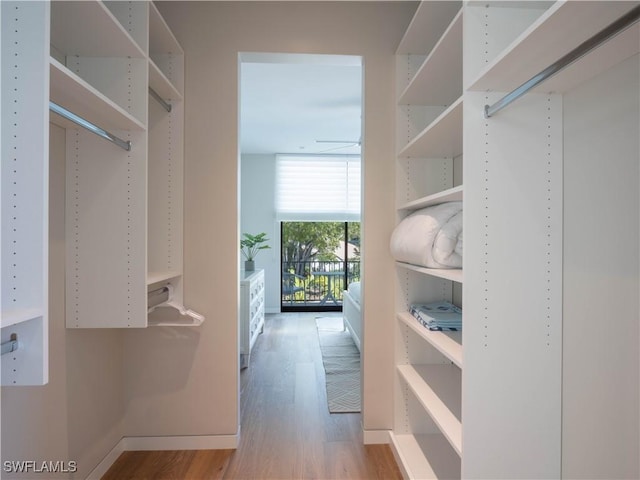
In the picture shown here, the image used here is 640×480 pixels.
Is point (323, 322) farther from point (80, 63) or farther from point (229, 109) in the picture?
point (80, 63)

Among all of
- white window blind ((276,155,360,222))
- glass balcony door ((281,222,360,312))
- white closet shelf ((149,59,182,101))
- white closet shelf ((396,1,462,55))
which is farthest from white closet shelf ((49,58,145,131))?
glass balcony door ((281,222,360,312))

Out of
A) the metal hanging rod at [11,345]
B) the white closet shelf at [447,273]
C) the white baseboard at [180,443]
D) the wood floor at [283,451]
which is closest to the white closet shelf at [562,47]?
the white closet shelf at [447,273]

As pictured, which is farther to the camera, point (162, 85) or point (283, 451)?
point (283, 451)

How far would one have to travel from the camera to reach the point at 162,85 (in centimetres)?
186

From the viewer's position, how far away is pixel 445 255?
1499 mm

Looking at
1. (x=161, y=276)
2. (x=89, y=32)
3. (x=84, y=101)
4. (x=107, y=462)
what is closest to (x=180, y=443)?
(x=107, y=462)

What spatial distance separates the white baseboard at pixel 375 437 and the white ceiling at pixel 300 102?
87.7 inches

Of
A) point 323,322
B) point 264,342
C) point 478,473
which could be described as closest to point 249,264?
point 264,342

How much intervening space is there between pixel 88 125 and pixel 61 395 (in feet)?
3.80

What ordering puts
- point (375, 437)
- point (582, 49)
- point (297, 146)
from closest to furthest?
point (582, 49)
point (375, 437)
point (297, 146)

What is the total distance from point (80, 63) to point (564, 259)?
2086mm

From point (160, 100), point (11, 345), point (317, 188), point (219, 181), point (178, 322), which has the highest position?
point (317, 188)

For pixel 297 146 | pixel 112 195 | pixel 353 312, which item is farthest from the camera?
pixel 297 146

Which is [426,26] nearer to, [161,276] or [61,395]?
[161,276]
